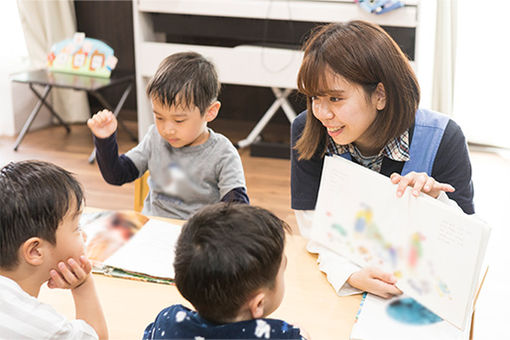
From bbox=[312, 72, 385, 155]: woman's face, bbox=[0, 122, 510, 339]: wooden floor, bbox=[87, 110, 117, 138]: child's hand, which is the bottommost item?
bbox=[0, 122, 510, 339]: wooden floor

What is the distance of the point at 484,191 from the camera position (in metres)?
3.27

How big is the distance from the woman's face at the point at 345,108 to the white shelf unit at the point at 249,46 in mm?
2063

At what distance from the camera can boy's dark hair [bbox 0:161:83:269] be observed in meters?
0.93

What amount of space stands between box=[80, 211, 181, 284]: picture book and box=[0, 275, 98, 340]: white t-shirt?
31 cm

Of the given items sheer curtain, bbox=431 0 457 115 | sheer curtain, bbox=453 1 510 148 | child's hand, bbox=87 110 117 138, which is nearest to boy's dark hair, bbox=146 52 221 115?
child's hand, bbox=87 110 117 138

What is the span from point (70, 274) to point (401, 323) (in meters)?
0.58

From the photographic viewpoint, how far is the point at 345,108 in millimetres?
1292

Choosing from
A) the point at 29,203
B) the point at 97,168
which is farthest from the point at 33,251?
the point at 97,168

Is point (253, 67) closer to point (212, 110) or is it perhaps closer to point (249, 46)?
point (249, 46)

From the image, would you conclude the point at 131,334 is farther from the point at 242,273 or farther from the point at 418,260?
the point at 418,260

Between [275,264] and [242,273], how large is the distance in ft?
0.19

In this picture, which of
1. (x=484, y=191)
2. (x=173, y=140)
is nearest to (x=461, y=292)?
(x=173, y=140)

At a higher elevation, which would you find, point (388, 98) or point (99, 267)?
point (388, 98)

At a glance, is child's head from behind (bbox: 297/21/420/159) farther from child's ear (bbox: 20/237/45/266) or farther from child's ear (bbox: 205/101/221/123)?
child's ear (bbox: 20/237/45/266)
